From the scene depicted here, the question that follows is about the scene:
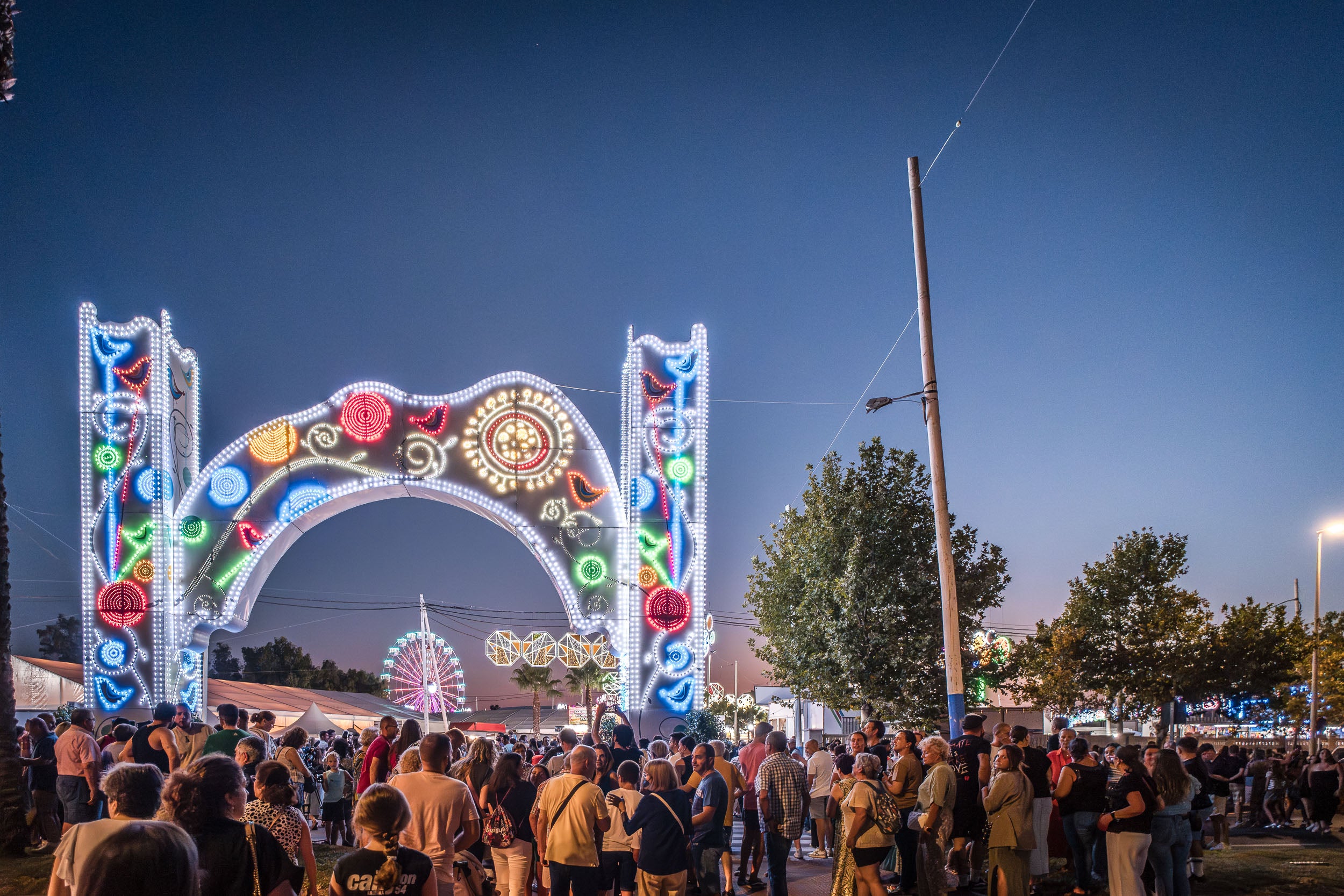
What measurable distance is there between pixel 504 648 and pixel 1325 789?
57.6 feet

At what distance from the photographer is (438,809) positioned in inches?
253

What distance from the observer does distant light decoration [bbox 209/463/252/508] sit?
23078 mm

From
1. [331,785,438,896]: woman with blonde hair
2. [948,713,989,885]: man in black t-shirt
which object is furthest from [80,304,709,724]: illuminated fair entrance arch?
[331,785,438,896]: woman with blonde hair

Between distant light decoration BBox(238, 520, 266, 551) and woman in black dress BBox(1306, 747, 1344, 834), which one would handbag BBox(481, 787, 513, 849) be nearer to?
woman in black dress BBox(1306, 747, 1344, 834)

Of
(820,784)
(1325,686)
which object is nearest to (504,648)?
(820,784)

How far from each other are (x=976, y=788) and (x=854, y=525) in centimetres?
1245

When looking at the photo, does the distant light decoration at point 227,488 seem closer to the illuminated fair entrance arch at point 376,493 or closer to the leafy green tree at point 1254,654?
the illuminated fair entrance arch at point 376,493

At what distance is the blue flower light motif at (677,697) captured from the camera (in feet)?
72.5

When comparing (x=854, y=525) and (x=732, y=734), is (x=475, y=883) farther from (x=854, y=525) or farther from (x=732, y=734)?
(x=732, y=734)

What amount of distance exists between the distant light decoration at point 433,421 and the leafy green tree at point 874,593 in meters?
9.00

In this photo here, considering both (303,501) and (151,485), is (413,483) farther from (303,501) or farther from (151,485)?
(151,485)

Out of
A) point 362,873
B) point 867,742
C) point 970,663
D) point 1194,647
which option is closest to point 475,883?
point 362,873

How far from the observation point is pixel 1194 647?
104ft

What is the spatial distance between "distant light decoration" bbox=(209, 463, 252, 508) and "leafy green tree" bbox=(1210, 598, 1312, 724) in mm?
29960
